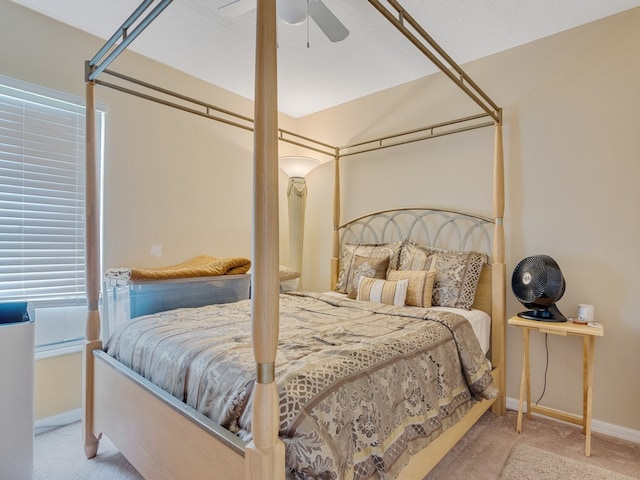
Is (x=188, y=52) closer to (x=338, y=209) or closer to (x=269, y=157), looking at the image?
(x=338, y=209)

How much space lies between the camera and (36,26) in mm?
2211

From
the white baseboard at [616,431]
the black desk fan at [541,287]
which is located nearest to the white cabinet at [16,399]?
the black desk fan at [541,287]

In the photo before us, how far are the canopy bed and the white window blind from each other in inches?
23.8

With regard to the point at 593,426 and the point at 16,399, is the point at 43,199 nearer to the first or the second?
the point at 16,399

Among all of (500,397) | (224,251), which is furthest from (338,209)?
(500,397)

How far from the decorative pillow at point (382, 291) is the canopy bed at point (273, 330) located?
1.0 inches

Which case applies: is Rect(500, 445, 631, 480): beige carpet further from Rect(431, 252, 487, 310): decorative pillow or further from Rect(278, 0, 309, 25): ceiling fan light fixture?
Rect(278, 0, 309, 25): ceiling fan light fixture

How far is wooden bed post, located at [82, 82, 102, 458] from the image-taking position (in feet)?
6.00

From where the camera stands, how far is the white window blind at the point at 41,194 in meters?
2.14

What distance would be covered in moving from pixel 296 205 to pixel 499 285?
6.61 ft

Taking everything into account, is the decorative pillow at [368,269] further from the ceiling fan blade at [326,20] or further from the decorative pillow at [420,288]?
the ceiling fan blade at [326,20]

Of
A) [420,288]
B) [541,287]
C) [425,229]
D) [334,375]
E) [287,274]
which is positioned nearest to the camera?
[334,375]

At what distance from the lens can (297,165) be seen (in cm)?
351

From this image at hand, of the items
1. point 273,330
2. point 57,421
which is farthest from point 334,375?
point 57,421
